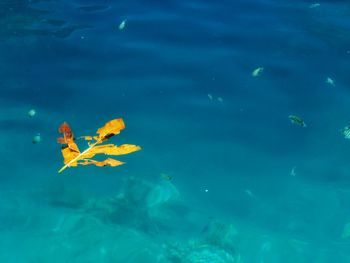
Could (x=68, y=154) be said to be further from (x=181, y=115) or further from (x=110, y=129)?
(x=181, y=115)

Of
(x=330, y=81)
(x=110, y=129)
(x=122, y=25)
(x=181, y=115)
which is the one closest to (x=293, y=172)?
(x=330, y=81)

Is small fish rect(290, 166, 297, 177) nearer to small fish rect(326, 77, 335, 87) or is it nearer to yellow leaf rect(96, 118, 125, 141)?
small fish rect(326, 77, 335, 87)

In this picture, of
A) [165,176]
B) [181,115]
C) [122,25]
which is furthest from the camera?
[165,176]

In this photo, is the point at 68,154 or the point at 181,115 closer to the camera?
the point at 68,154

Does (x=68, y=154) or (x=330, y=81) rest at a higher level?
(x=68, y=154)

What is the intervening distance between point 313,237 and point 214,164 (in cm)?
488

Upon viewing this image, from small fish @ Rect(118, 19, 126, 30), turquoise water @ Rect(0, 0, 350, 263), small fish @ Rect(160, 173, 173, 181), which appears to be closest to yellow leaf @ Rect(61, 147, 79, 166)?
turquoise water @ Rect(0, 0, 350, 263)

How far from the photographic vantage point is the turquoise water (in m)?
11.0

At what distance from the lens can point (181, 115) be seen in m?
11.6

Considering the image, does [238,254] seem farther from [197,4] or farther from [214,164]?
[197,4]

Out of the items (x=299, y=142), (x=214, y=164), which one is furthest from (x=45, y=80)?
(x=299, y=142)

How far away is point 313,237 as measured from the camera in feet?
47.0

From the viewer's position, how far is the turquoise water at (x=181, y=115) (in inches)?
434

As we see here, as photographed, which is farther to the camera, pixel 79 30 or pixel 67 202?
pixel 67 202
